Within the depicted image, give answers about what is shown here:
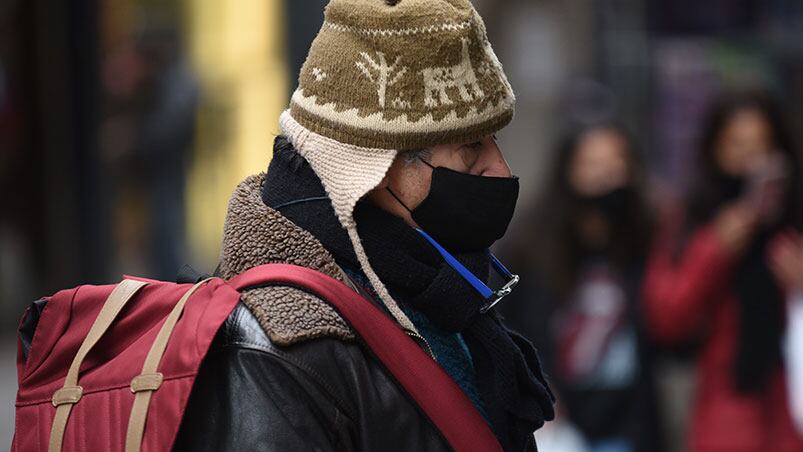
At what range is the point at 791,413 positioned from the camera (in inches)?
211

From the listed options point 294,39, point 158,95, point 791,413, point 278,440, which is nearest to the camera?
point 278,440

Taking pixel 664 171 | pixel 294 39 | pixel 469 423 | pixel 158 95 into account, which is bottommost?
pixel 664 171

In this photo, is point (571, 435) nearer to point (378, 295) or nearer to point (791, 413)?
point (791, 413)

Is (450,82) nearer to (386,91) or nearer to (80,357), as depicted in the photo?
(386,91)

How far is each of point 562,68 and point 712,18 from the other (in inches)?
56.2

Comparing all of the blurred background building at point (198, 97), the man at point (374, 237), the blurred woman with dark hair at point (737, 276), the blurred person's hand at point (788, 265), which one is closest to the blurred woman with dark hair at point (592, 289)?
the blurred woman with dark hair at point (737, 276)

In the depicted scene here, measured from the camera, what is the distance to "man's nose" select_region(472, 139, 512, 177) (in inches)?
99.0

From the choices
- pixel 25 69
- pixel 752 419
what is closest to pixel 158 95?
pixel 25 69

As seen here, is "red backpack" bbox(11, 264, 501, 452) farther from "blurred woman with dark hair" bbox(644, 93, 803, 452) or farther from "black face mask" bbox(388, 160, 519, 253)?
"blurred woman with dark hair" bbox(644, 93, 803, 452)

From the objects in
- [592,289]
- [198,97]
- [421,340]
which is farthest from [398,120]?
[198,97]

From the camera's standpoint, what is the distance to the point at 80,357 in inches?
90.1

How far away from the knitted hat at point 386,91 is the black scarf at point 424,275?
3cm

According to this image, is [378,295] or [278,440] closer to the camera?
[278,440]

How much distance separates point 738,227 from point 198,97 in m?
4.16
